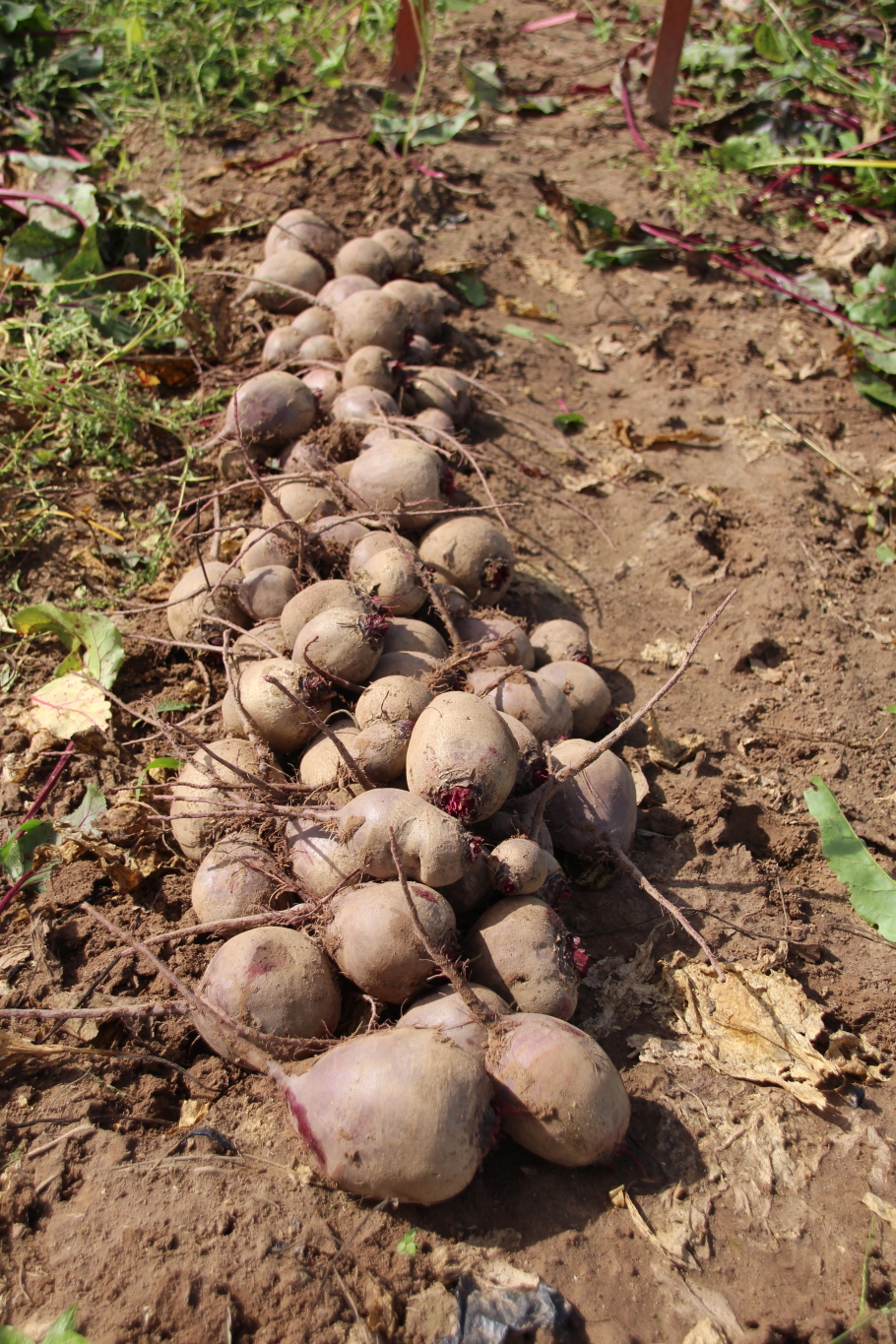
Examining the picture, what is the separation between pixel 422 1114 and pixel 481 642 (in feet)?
5.46

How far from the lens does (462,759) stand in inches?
96.8

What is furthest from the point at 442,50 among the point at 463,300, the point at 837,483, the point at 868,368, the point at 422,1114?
the point at 422,1114

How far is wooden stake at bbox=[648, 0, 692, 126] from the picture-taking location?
687cm

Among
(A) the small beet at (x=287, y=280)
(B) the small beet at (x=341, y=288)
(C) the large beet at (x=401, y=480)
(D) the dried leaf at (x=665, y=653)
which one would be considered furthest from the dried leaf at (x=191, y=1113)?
(A) the small beet at (x=287, y=280)

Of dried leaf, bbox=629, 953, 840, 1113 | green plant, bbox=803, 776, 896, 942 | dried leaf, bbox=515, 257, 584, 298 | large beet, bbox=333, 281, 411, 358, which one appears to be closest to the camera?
dried leaf, bbox=629, 953, 840, 1113

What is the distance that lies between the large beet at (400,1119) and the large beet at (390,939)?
21cm

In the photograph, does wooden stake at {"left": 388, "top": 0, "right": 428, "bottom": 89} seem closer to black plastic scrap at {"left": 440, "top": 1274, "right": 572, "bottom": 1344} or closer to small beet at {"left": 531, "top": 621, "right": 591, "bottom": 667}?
small beet at {"left": 531, "top": 621, "right": 591, "bottom": 667}

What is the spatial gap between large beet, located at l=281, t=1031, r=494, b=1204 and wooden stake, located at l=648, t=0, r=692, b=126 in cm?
801

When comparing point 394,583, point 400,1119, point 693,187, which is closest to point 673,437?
point 394,583

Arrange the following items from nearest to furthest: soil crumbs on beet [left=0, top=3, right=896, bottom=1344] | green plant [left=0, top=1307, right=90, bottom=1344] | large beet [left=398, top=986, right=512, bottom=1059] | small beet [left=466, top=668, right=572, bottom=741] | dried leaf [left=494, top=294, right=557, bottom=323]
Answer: green plant [left=0, top=1307, right=90, bottom=1344] → soil crumbs on beet [left=0, top=3, right=896, bottom=1344] → large beet [left=398, top=986, right=512, bottom=1059] → small beet [left=466, top=668, right=572, bottom=741] → dried leaf [left=494, top=294, right=557, bottom=323]

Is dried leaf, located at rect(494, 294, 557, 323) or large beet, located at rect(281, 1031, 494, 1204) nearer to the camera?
large beet, located at rect(281, 1031, 494, 1204)

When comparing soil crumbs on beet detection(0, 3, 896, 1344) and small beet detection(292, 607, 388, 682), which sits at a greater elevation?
small beet detection(292, 607, 388, 682)

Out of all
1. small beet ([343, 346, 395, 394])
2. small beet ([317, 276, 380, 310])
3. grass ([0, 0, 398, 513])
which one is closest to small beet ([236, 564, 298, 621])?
small beet ([343, 346, 395, 394])

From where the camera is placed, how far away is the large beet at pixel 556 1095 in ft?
6.73
